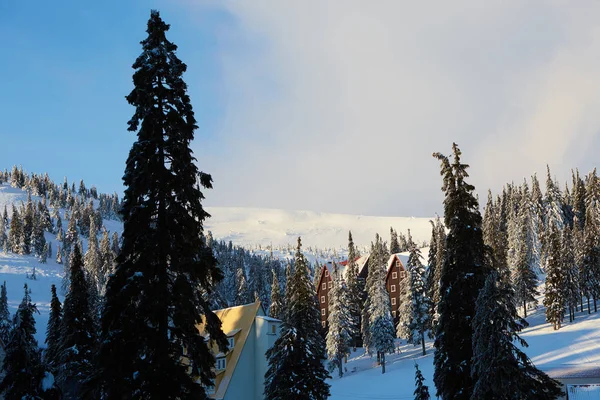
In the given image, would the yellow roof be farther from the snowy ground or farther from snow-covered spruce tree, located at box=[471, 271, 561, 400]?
snow-covered spruce tree, located at box=[471, 271, 561, 400]

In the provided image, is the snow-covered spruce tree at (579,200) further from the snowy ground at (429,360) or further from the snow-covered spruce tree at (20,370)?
the snow-covered spruce tree at (20,370)

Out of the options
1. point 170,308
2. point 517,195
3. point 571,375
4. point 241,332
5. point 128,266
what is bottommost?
point 571,375

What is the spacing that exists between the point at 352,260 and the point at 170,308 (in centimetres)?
7396

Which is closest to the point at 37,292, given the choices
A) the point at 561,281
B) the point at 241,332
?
the point at 241,332

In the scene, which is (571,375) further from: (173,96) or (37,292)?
(37,292)

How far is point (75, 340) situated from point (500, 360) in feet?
90.9

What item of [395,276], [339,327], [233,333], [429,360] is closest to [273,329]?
[233,333]

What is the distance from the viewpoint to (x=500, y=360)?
21.1 m

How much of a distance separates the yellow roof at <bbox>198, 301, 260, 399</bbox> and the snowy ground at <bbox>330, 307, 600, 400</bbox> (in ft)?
62.7

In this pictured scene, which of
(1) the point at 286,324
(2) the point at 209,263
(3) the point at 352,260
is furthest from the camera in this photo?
(3) the point at 352,260

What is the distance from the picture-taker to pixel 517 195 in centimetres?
15138

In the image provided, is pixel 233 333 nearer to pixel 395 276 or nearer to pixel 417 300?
pixel 417 300

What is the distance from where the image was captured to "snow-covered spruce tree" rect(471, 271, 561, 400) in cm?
2106

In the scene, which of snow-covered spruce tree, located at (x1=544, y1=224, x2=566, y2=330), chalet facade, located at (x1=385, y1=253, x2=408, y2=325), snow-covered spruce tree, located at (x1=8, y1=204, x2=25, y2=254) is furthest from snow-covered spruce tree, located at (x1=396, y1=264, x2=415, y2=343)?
snow-covered spruce tree, located at (x1=8, y1=204, x2=25, y2=254)
